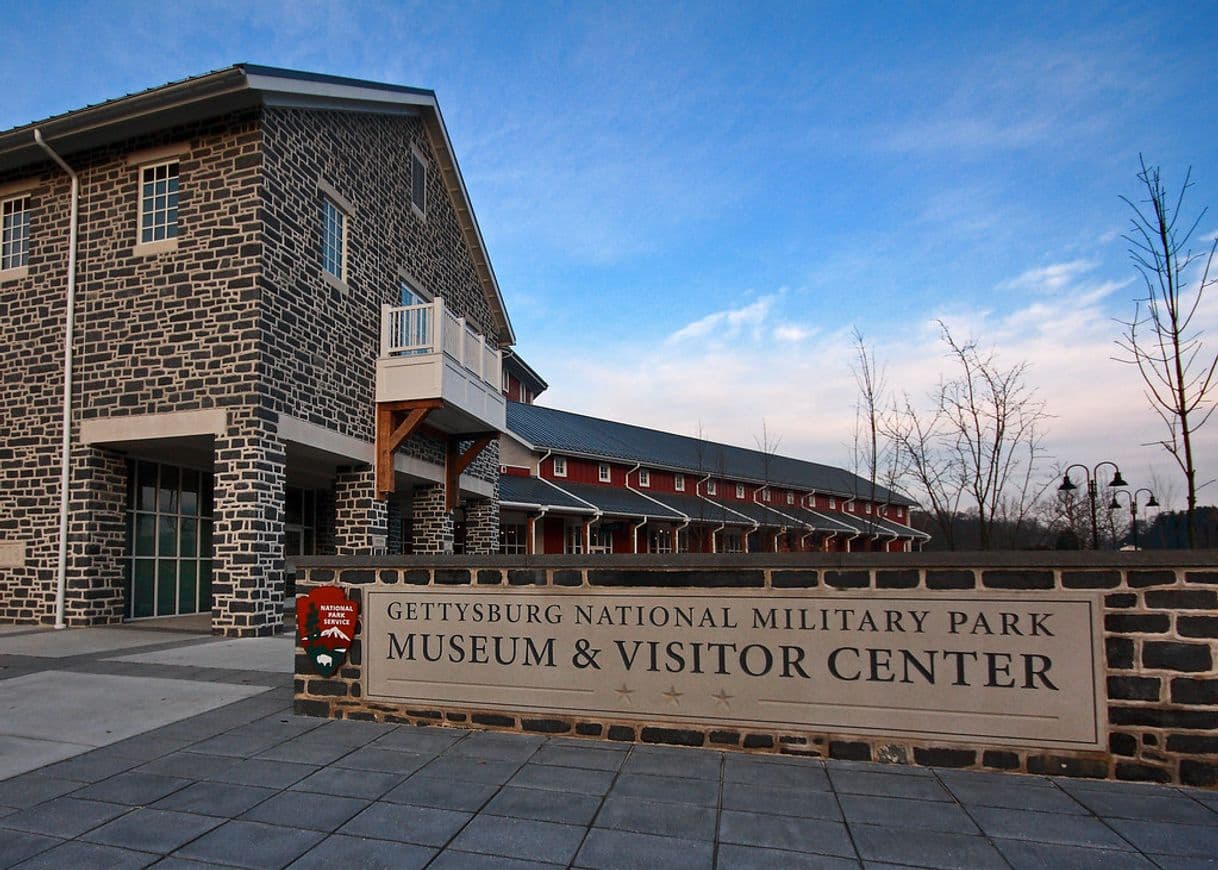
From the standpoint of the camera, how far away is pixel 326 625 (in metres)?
6.14

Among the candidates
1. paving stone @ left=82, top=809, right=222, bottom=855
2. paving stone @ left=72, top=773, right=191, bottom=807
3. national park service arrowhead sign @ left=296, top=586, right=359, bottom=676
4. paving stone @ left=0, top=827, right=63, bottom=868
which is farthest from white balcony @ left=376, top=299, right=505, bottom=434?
paving stone @ left=0, top=827, right=63, bottom=868

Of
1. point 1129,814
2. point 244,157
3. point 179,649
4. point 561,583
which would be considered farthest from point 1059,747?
point 244,157

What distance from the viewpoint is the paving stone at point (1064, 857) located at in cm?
344

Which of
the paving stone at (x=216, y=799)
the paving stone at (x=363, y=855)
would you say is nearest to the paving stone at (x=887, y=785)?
the paving stone at (x=363, y=855)

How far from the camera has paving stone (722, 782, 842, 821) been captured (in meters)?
4.09

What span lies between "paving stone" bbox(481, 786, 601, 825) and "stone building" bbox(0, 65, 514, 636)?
322 inches

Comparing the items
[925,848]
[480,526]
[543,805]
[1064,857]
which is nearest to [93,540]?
[480,526]

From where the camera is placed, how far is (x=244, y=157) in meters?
11.8

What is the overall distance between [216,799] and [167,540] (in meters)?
11.9

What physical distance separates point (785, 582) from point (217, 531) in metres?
9.21

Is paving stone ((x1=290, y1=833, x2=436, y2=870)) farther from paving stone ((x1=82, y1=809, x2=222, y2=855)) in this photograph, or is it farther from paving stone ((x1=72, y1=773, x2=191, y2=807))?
paving stone ((x1=72, y1=773, x2=191, y2=807))

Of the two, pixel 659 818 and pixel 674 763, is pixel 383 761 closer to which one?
pixel 674 763

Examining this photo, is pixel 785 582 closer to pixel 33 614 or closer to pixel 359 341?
pixel 359 341

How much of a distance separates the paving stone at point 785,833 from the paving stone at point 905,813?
7.9 inches
